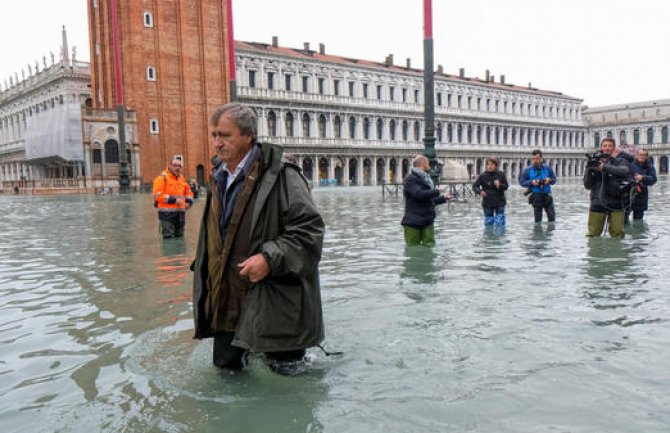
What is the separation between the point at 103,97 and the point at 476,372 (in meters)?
47.6

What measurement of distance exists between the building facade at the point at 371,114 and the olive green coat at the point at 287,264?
49.4 m

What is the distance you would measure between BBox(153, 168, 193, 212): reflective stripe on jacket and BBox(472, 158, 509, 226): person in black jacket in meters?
5.13

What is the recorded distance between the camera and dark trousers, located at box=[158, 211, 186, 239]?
10.1 meters

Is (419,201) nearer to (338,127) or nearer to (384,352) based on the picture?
(384,352)

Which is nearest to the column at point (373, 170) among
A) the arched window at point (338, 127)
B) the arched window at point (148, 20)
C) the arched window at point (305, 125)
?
the arched window at point (338, 127)

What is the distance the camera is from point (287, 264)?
9.57ft

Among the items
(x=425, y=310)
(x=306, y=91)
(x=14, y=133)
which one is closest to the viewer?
(x=425, y=310)

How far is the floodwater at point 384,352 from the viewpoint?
2908mm

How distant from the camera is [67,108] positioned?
139ft

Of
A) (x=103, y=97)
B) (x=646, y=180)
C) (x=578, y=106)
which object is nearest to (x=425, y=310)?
(x=646, y=180)

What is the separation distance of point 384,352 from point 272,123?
51.2m

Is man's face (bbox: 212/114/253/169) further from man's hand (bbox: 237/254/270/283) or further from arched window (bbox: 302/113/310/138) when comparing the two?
arched window (bbox: 302/113/310/138)

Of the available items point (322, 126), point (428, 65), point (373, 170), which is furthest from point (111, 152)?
point (428, 65)

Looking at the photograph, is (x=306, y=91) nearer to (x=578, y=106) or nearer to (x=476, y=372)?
(x=578, y=106)
